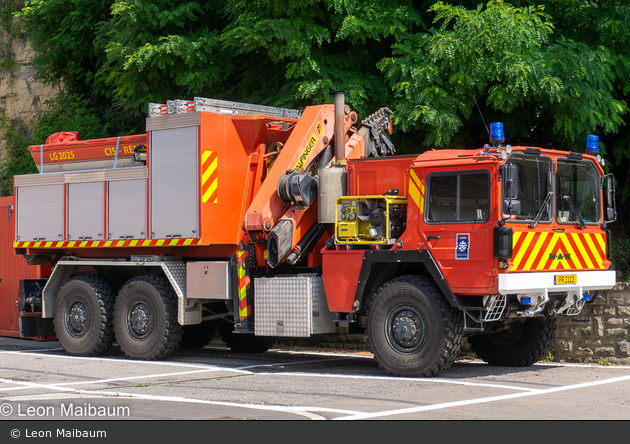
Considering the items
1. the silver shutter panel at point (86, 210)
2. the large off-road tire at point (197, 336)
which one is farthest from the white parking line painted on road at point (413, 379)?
the silver shutter panel at point (86, 210)

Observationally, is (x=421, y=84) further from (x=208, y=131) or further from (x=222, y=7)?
(x=222, y=7)

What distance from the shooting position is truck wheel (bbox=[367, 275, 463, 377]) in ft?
34.1

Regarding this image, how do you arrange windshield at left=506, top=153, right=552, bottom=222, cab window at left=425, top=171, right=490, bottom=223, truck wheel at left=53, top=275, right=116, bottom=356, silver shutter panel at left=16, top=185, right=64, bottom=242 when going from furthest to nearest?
silver shutter panel at left=16, top=185, right=64, bottom=242, truck wheel at left=53, top=275, right=116, bottom=356, windshield at left=506, top=153, right=552, bottom=222, cab window at left=425, top=171, right=490, bottom=223

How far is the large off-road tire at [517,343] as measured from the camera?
38.5 feet

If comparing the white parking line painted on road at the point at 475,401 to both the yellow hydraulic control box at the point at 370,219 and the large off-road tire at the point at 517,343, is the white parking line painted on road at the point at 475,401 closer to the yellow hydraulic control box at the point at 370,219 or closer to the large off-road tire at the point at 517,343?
the large off-road tire at the point at 517,343

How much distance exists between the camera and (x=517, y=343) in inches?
473

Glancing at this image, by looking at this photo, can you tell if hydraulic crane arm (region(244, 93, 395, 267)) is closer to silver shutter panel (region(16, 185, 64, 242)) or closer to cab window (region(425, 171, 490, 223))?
cab window (region(425, 171, 490, 223))

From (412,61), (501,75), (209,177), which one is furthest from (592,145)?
(209,177)

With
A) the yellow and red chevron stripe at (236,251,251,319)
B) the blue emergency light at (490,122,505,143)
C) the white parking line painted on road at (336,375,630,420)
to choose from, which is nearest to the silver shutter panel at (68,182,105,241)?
the yellow and red chevron stripe at (236,251,251,319)

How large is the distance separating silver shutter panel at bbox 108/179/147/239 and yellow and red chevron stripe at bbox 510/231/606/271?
18.8 feet

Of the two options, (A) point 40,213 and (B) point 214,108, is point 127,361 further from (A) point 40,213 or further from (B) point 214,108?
(B) point 214,108

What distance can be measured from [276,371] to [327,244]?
6.01 ft
